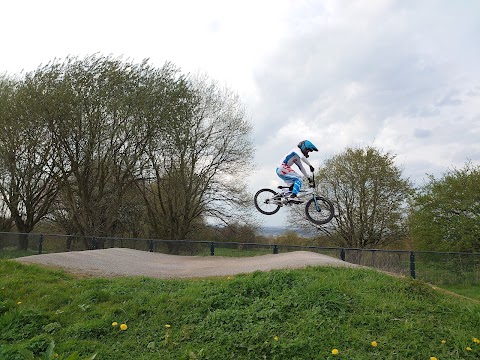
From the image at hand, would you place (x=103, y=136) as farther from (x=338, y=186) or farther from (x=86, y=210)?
(x=338, y=186)

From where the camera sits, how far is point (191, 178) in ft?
78.4

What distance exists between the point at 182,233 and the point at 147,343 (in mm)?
19891

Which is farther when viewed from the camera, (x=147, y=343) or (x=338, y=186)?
(x=338, y=186)

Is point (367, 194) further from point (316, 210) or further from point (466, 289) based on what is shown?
point (316, 210)

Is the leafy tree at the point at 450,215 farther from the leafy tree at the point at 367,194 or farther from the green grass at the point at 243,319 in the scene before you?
the green grass at the point at 243,319

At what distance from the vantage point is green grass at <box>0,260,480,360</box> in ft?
15.8

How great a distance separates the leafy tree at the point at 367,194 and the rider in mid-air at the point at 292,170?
18.5 m

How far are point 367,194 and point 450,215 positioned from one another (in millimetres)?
7109

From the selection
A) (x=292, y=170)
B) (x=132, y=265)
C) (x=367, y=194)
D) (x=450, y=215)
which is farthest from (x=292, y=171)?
(x=367, y=194)

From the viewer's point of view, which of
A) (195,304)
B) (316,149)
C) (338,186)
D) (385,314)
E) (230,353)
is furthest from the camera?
(338,186)

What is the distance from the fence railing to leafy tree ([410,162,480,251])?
3.97 m

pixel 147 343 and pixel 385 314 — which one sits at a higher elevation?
pixel 385 314


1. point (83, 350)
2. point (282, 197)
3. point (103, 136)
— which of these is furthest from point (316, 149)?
point (103, 136)

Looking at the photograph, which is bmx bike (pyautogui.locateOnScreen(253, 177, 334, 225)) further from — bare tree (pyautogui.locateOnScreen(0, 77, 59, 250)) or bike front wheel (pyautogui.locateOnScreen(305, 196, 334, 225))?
bare tree (pyautogui.locateOnScreen(0, 77, 59, 250))
